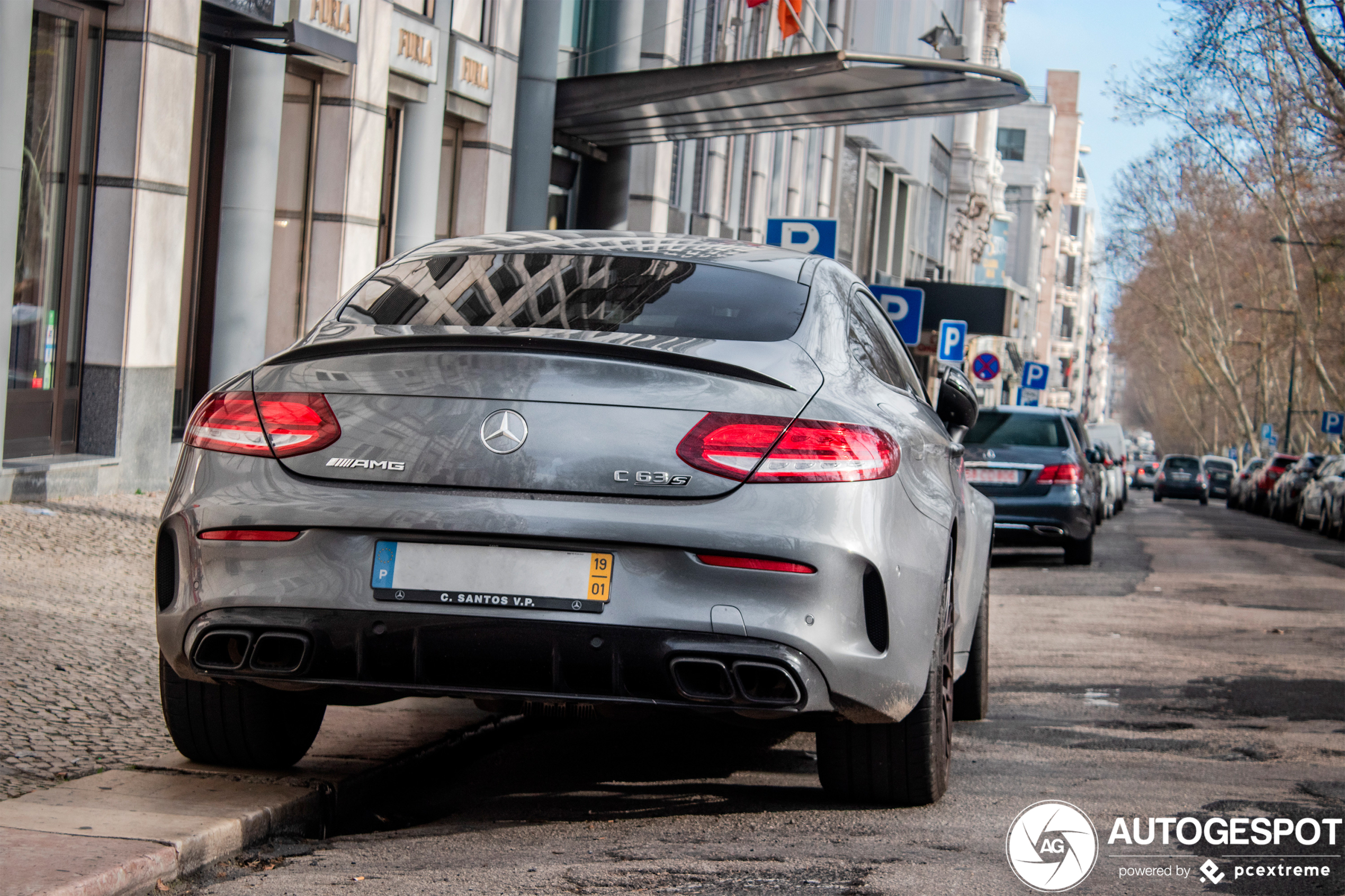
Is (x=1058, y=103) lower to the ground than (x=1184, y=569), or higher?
higher

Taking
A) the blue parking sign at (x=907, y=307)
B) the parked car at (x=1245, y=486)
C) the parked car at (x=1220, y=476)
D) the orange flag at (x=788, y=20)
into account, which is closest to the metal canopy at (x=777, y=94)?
the blue parking sign at (x=907, y=307)

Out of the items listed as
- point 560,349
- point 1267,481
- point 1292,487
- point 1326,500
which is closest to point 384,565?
point 560,349

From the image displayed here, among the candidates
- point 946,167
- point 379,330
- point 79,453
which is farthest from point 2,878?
point 946,167

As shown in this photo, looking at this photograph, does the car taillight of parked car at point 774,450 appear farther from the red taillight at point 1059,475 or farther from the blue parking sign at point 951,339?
the blue parking sign at point 951,339

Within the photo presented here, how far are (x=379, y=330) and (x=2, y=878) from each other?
1.62 meters

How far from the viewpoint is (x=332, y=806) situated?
4.59 meters

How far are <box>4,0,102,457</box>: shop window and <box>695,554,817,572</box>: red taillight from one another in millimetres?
8466

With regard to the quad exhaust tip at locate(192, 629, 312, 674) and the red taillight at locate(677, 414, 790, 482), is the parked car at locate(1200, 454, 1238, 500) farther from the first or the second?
the quad exhaust tip at locate(192, 629, 312, 674)

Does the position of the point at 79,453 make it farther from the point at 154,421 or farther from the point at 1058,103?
the point at 1058,103

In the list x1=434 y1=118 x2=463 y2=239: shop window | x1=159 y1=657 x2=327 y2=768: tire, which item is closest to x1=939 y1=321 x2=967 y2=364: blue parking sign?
x1=434 y1=118 x2=463 y2=239: shop window

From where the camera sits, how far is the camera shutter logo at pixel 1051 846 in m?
4.12

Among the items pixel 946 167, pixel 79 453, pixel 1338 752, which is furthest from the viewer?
pixel 946 167

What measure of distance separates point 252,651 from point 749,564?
1243 mm

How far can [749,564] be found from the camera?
391cm
